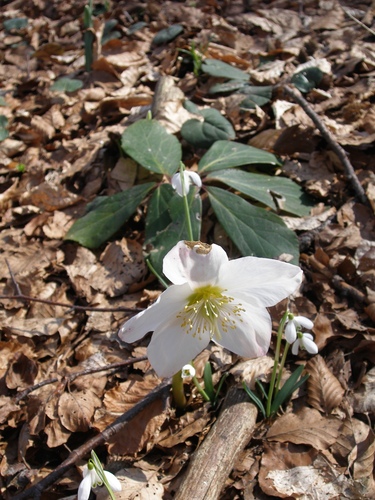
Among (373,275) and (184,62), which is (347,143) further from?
(184,62)

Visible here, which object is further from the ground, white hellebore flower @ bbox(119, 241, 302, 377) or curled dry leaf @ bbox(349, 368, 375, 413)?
white hellebore flower @ bbox(119, 241, 302, 377)

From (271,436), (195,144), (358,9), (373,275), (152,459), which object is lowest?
(152,459)

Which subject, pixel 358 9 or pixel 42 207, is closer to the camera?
pixel 42 207

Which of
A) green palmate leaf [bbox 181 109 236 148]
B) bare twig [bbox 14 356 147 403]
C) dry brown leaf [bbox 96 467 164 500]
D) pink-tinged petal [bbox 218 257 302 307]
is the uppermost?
pink-tinged petal [bbox 218 257 302 307]

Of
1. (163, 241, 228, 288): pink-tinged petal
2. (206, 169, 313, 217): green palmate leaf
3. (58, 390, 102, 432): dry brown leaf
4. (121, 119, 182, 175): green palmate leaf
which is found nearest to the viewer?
(163, 241, 228, 288): pink-tinged petal

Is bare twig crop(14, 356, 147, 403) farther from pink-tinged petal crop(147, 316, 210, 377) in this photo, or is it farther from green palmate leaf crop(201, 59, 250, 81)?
green palmate leaf crop(201, 59, 250, 81)

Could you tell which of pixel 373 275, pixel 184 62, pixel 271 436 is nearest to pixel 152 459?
pixel 271 436

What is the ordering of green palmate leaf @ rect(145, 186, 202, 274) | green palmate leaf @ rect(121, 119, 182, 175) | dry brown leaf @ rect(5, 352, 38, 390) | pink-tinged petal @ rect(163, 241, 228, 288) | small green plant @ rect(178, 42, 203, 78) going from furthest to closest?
small green plant @ rect(178, 42, 203, 78) < green palmate leaf @ rect(121, 119, 182, 175) < green palmate leaf @ rect(145, 186, 202, 274) < dry brown leaf @ rect(5, 352, 38, 390) < pink-tinged petal @ rect(163, 241, 228, 288)

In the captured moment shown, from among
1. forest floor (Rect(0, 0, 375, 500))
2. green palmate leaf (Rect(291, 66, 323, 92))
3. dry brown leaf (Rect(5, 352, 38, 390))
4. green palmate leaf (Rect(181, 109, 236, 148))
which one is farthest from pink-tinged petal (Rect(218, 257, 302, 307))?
green palmate leaf (Rect(291, 66, 323, 92))
